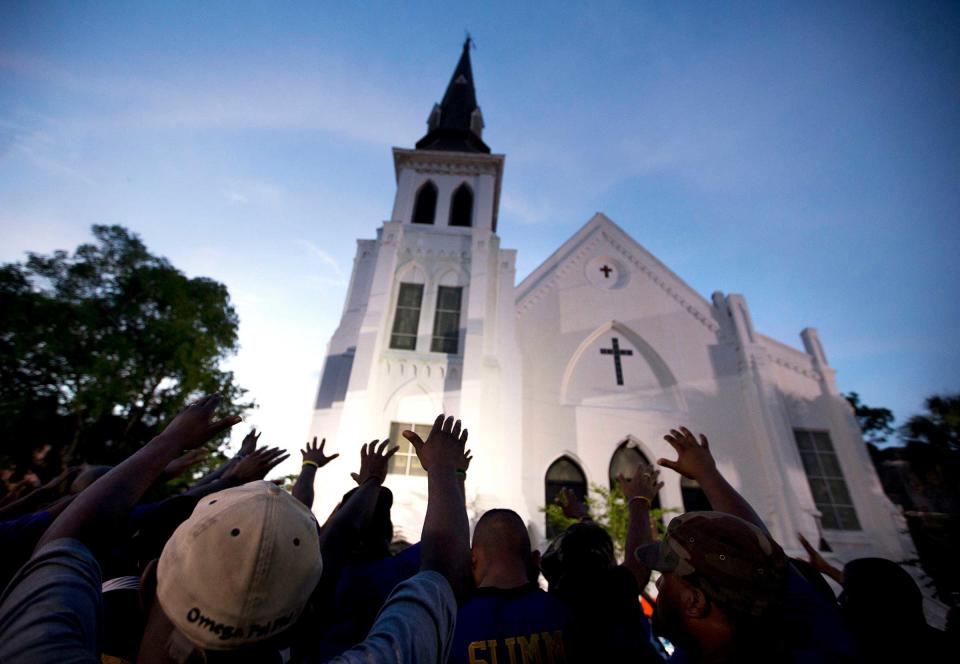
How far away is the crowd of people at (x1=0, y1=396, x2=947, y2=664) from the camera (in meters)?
0.89

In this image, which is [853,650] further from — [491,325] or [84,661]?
[491,325]

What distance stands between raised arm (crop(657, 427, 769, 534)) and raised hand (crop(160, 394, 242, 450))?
2.04 meters

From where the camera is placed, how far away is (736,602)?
1286 mm

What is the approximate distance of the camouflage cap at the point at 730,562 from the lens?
50.8 inches

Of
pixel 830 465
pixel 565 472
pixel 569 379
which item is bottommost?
pixel 565 472

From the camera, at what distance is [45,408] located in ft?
42.9

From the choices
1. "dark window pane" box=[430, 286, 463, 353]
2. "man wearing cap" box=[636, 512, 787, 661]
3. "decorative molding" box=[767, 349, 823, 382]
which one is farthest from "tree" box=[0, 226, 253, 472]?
"decorative molding" box=[767, 349, 823, 382]

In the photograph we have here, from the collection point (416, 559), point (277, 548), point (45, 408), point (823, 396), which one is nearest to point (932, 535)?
point (823, 396)

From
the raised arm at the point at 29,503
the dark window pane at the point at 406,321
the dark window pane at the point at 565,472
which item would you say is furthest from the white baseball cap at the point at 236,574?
the dark window pane at the point at 406,321

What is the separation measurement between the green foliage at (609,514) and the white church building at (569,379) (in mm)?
494

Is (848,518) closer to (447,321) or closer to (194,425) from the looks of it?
(447,321)

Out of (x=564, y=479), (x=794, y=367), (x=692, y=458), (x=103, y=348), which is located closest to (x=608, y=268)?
(x=794, y=367)

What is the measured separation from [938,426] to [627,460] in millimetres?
9345

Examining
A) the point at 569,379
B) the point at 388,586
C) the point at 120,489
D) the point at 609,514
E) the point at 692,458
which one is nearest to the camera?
the point at 120,489
